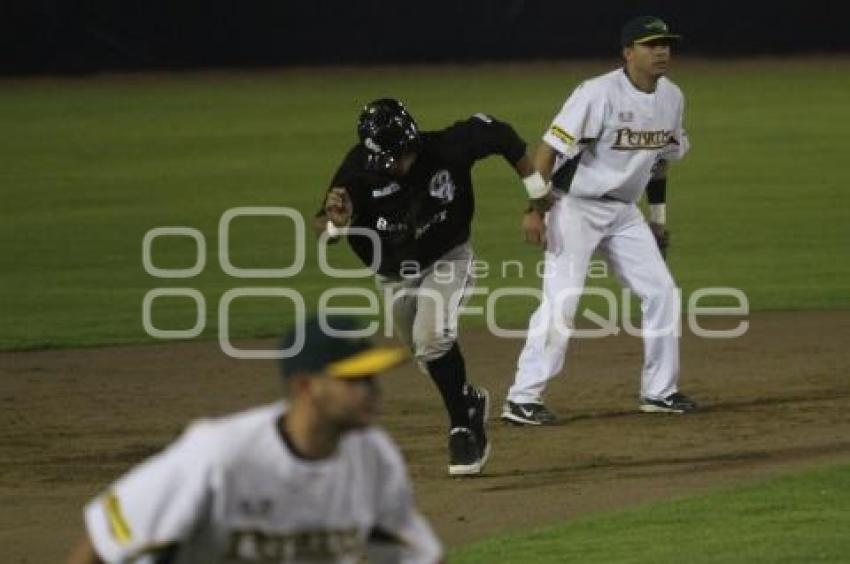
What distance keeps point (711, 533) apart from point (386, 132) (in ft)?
7.09

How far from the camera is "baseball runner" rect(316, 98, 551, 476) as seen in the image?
29.3ft

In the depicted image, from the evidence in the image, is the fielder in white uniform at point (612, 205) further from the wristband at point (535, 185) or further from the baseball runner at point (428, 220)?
the baseball runner at point (428, 220)

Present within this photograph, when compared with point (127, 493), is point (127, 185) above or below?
above

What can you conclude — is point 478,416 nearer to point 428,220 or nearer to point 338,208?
point 428,220

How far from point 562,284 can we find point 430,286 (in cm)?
150

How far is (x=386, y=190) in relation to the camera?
9023mm

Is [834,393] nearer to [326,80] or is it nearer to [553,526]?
[553,526]

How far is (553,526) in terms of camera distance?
8.34m

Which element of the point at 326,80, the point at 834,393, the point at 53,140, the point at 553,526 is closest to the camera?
the point at 553,526

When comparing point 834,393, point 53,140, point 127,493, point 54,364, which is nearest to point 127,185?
point 53,140

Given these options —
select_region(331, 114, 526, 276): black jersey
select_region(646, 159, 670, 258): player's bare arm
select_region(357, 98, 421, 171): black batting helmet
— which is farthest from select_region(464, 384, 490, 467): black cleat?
select_region(646, 159, 670, 258): player's bare arm

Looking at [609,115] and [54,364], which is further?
[54,364]

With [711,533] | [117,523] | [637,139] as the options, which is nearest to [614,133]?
[637,139]

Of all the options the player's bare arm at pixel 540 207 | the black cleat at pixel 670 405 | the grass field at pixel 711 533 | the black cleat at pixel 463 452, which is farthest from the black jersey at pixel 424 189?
the black cleat at pixel 670 405
